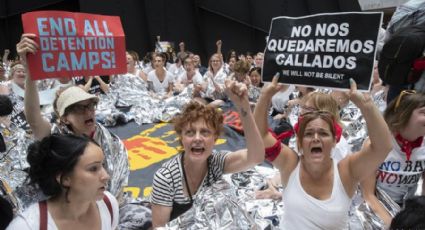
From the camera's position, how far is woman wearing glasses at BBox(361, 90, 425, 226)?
189 centimetres

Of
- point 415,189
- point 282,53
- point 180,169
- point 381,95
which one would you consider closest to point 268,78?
point 282,53

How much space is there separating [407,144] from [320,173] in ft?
2.04

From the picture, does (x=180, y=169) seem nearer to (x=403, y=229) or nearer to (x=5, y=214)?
(x=5, y=214)

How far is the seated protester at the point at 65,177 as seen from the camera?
138 cm

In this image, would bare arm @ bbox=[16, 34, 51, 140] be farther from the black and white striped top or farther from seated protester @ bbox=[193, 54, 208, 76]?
seated protester @ bbox=[193, 54, 208, 76]

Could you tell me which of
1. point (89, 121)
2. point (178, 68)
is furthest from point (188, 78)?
point (89, 121)

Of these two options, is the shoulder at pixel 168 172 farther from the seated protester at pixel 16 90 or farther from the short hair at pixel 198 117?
the seated protester at pixel 16 90

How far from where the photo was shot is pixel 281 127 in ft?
12.3

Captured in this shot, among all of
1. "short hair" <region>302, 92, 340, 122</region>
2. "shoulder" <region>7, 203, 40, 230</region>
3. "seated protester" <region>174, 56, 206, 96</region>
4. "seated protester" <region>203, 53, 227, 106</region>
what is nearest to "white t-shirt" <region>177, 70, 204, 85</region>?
"seated protester" <region>174, 56, 206, 96</region>

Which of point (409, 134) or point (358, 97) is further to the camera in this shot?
point (409, 134)

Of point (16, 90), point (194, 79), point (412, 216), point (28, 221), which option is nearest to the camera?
point (412, 216)

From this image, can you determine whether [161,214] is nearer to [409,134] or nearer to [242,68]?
[409,134]

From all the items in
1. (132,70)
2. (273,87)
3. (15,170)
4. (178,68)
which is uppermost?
(273,87)

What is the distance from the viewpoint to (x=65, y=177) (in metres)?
1.39
